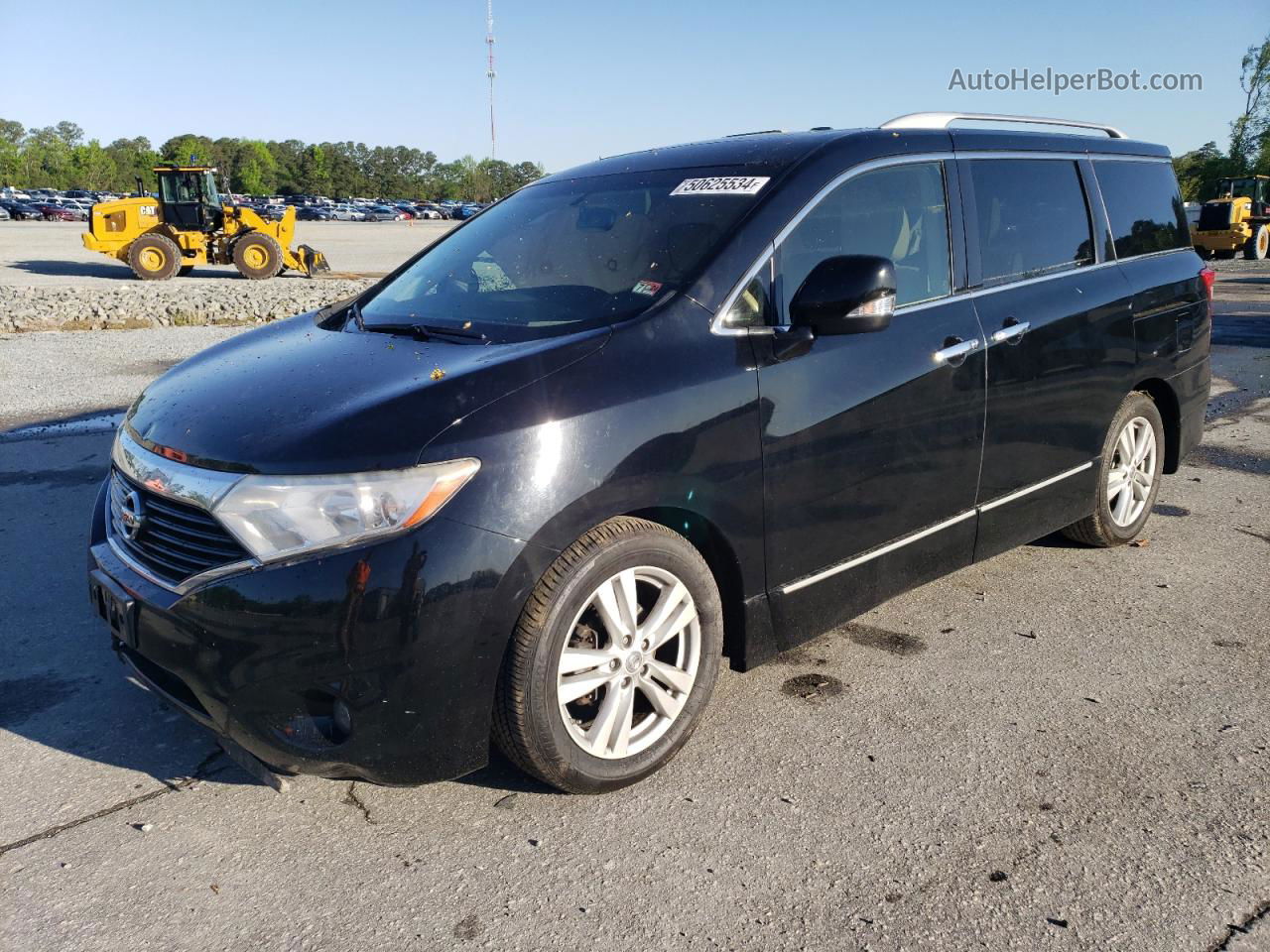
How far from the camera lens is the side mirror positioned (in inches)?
122

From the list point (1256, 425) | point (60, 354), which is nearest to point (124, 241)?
point (60, 354)

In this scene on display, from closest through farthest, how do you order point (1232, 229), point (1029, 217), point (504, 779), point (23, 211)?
point (504, 779) < point (1029, 217) < point (1232, 229) < point (23, 211)

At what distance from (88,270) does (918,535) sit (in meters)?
29.0

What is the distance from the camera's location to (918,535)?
3.69m

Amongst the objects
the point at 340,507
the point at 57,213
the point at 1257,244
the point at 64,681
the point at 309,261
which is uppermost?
the point at 57,213

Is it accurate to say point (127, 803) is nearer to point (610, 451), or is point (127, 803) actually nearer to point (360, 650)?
point (360, 650)

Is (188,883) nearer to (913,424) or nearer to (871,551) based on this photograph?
(871,551)

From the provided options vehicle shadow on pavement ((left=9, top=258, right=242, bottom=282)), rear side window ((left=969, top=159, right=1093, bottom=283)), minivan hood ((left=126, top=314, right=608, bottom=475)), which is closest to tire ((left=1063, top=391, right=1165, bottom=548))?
rear side window ((left=969, top=159, right=1093, bottom=283))

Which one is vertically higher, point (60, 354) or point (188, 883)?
point (60, 354)

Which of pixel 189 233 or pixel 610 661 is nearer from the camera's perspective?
pixel 610 661

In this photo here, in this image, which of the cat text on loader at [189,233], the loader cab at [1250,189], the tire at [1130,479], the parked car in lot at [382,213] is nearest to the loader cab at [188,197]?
the cat text on loader at [189,233]

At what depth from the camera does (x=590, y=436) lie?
2730mm

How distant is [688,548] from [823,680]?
104 cm

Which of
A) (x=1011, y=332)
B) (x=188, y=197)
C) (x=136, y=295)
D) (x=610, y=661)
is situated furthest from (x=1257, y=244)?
(x=610, y=661)
